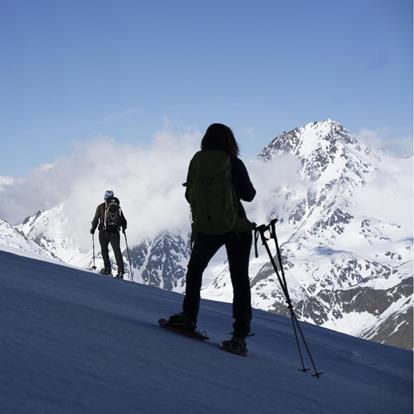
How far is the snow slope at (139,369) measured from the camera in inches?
168

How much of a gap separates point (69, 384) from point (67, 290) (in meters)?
6.06

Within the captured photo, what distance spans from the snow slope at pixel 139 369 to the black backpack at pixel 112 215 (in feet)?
27.6

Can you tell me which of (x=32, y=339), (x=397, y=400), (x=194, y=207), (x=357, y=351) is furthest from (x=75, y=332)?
(x=357, y=351)

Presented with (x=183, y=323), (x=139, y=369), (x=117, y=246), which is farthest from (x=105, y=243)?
(x=139, y=369)

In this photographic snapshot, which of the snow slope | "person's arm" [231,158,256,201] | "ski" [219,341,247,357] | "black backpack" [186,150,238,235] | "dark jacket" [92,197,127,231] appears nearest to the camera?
the snow slope

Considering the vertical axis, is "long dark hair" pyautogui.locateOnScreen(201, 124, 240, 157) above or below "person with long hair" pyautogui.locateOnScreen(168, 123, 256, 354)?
above

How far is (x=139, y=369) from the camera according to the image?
5.44 m

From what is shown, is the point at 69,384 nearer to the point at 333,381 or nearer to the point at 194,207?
the point at 194,207

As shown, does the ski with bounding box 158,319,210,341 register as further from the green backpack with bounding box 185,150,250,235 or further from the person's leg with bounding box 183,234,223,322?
the green backpack with bounding box 185,150,250,235

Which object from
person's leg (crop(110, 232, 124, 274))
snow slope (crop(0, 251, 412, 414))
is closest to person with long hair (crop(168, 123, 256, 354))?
snow slope (crop(0, 251, 412, 414))

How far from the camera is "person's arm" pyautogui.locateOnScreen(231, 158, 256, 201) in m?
8.16

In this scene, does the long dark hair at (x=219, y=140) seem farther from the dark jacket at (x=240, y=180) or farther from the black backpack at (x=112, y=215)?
the black backpack at (x=112, y=215)

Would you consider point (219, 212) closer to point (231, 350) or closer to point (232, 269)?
point (232, 269)

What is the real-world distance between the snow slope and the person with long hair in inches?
26.6
